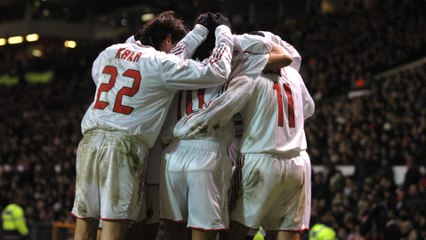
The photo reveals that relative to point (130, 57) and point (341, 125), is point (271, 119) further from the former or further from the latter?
point (341, 125)

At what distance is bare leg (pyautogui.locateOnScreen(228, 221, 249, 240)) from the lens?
592cm

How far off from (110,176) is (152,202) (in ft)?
1.86

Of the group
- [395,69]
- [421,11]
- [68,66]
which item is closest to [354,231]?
[395,69]

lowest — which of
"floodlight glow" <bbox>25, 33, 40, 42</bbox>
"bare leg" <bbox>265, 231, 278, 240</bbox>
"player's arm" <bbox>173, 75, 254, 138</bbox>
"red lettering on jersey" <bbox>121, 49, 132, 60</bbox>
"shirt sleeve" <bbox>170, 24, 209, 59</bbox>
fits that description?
"bare leg" <bbox>265, 231, 278, 240</bbox>

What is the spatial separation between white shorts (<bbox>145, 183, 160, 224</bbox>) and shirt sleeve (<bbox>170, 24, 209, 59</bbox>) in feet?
3.43

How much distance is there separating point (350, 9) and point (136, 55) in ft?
73.3

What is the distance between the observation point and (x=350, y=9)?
27.3 metres

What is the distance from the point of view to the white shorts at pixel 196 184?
18.4 feet

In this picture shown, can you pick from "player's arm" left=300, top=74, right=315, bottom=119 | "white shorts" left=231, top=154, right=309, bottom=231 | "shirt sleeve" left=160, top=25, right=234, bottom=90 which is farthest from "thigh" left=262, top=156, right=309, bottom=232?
"shirt sleeve" left=160, top=25, right=234, bottom=90

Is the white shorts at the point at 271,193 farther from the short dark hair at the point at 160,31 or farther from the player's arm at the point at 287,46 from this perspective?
the short dark hair at the point at 160,31

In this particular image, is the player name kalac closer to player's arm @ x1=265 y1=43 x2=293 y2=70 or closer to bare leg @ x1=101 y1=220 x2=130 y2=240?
player's arm @ x1=265 y1=43 x2=293 y2=70

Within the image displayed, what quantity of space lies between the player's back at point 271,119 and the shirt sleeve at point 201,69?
1.07ft

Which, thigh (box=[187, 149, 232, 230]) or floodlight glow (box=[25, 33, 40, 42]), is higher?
floodlight glow (box=[25, 33, 40, 42])

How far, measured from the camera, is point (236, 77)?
582 centimetres
